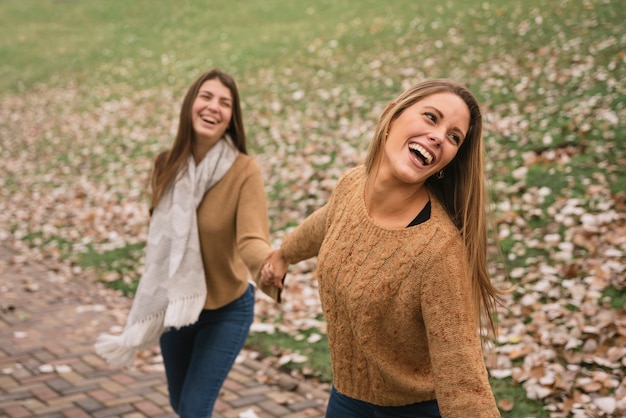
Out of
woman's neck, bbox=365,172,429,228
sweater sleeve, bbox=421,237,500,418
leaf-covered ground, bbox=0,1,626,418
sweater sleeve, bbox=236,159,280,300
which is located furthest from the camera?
leaf-covered ground, bbox=0,1,626,418

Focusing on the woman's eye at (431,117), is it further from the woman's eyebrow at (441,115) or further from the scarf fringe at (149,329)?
the scarf fringe at (149,329)

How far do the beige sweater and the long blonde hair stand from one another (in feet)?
5.03

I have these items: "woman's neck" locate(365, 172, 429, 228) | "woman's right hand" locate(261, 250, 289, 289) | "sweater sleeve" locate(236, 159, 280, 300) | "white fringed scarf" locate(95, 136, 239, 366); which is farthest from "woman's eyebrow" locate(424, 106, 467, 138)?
"white fringed scarf" locate(95, 136, 239, 366)

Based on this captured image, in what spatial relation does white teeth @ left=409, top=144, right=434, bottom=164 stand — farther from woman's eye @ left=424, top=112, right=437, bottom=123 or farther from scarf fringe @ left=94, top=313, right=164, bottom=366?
scarf fringe @ left=94, top=313, right=164, bottom=366

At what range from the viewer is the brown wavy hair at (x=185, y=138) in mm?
3855

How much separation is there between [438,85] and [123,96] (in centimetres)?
1569

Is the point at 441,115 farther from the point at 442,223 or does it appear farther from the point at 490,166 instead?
the point at 490,166

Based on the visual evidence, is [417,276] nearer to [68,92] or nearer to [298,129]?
[298,129]

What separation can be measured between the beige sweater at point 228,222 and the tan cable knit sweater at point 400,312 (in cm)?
127

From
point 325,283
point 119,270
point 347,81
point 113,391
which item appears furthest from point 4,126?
point 325,283

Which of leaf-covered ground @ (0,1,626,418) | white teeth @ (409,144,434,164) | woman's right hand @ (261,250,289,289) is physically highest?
white teeth @ (409,144,434,164)

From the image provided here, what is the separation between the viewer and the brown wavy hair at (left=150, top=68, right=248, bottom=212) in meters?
3.86

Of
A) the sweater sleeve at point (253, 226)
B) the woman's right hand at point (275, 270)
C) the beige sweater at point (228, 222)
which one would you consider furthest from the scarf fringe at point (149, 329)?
the woman's right hand at point (275, 270)

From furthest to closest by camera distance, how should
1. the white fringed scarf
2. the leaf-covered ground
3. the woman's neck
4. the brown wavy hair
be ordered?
the leaf-covered ground < the brown wavy hair < the white fringed scarf < the woman's neck
